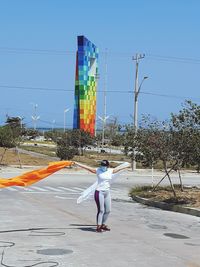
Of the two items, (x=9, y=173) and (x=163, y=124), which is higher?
(x=163, y=124)

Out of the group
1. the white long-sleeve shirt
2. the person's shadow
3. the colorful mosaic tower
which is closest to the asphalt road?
the person's shadow

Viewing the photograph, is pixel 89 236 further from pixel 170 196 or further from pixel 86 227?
pixel 170 196

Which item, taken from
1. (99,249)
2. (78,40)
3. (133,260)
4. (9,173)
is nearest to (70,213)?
(99,249)

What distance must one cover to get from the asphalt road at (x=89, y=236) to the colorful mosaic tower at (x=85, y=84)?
62763 millimetres

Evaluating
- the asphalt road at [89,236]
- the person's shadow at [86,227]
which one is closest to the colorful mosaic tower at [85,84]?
the asphalt road at [89,236]

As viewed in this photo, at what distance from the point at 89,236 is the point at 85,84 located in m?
72.6

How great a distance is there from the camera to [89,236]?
12.2m

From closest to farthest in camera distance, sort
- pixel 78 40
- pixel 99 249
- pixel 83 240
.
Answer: pixel 99 249, pixel 83 240, pixel 78 40

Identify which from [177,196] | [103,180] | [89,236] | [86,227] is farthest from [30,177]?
[177,196]

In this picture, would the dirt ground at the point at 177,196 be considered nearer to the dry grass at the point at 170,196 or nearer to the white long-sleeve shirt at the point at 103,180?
the dry grass at the point at 170,196

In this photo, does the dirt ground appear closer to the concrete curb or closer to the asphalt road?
the concrete curb

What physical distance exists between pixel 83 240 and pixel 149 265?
258 centimetres

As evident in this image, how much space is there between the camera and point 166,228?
14.4 m

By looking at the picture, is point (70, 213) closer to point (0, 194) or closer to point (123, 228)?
point (123, 228)
